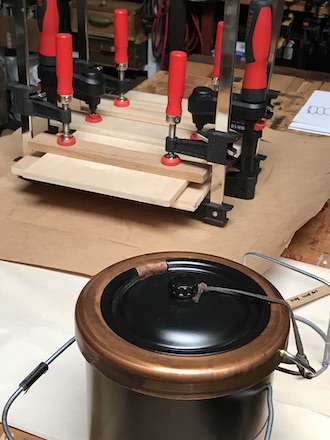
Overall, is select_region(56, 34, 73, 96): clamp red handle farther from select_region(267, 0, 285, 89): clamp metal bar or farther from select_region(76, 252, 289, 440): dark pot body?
select_region(76, 252, 289, 440): dark pot body

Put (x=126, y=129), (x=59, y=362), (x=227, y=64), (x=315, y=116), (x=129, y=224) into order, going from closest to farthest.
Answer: (x=59, y=362)
(x=227, y=64)
(x=129, y=224)
(x=126, y=129)
(x=315, y=116)

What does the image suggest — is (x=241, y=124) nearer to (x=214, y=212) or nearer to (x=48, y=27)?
(x=214, y=212)

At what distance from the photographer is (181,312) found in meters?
0.53

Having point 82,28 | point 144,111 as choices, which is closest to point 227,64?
point 144,111

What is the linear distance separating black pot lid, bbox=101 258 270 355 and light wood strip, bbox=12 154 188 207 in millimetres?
429

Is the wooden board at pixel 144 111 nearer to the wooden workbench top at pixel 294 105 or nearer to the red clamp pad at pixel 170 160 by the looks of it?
the red clamp pad at pixel 170 160

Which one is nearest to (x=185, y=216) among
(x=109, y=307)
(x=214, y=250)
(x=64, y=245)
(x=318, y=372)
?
(x=214, y=250)

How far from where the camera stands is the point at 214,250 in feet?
3.28

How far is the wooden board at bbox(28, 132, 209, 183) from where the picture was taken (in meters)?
1.06

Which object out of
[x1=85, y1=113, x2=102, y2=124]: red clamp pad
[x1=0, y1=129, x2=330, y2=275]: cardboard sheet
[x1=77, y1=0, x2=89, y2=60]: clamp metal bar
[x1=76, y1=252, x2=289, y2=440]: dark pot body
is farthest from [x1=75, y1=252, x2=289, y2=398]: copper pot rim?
[x1=77, y1=0, x2=89, y2=60]: clamp metal bar

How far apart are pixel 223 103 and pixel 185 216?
215 mm

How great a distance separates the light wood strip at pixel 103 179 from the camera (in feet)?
3.34

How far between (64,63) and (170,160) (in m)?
0.23

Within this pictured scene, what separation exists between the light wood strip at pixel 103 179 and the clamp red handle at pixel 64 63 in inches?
4.8
